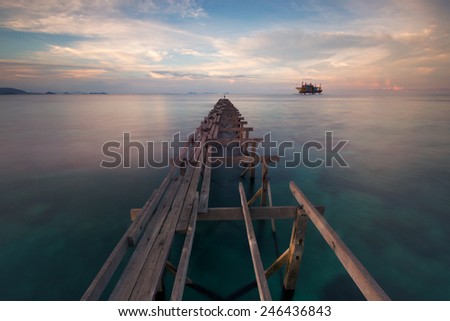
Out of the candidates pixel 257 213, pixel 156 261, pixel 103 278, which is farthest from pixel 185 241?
pixel 257 213

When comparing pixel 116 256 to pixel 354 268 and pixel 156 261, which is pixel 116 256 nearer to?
pixel 156 261

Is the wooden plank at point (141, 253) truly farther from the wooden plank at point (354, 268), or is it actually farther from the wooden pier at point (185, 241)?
the wooden plank at point (354, 268)

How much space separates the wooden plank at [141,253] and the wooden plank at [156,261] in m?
0.07

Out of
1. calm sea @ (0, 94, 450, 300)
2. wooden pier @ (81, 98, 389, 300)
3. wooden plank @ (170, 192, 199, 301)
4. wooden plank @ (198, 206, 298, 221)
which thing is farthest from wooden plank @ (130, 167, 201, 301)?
calm sea @ (0, 94, 450, 300)

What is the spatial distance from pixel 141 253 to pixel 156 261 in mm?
342

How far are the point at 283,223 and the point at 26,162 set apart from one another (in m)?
17.7

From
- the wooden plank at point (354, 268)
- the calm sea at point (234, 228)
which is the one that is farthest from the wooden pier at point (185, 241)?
the calm sea at point (234, 228)

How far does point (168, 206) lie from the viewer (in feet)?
15.8

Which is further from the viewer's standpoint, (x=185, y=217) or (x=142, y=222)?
(x=185, y=217)

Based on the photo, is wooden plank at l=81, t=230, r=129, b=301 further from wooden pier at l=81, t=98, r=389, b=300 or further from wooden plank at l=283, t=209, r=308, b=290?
wooden plank at l=283, t=209, r=308, b=290

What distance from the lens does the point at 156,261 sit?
3.40 m

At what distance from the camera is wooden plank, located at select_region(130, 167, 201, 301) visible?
2.95 m

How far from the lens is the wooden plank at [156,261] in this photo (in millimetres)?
2947

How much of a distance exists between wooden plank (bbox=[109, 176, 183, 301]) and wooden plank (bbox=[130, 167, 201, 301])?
0.24ft
